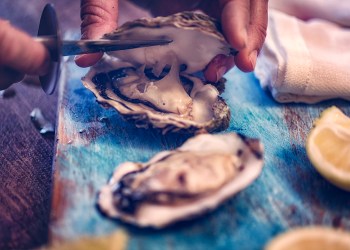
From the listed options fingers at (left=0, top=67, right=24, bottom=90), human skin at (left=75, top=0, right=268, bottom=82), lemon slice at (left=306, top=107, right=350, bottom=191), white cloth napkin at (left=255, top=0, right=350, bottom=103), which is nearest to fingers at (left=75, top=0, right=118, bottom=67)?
human skin at (left=75, top=0, right=268, bottom=82)

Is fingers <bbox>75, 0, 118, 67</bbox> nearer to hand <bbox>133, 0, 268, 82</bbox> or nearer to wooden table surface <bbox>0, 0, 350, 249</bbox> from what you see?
wooden table surface <bbox>0, 0, 350, 249</bbox>

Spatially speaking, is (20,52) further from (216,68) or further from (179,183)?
(216,68)

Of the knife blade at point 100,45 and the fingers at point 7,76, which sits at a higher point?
the knife blade at point 100,45

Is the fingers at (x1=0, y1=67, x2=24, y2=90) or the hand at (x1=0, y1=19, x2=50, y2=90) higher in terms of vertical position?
the hand at (x1=0, y1=19, x2=50, y2=90)

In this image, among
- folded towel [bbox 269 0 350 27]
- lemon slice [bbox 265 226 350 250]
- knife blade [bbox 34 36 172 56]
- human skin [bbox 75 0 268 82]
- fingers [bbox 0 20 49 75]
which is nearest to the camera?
lemon slice [bbox 265 226 350 250]

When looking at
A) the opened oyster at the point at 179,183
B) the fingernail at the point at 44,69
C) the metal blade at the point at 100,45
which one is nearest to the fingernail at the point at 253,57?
the metal blade at the point at 100,45

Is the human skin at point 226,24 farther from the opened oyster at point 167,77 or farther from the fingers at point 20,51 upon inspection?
the fingers at point 20,51
